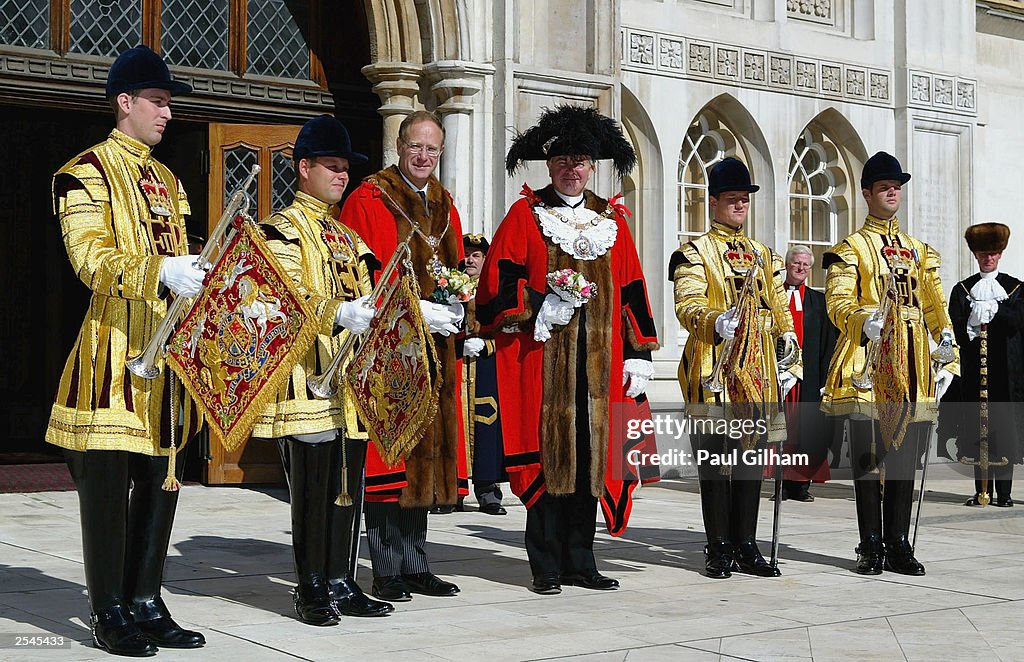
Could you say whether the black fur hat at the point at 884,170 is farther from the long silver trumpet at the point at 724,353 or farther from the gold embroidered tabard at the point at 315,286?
the gold embroidered tabard at the point at 315,286

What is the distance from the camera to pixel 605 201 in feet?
22.9

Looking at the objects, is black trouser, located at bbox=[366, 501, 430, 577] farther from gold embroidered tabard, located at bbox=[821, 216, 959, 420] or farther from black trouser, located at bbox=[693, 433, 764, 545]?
gold embroidered tabard, located at bbox=[821, 216, 959, 420]

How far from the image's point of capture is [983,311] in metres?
10.8

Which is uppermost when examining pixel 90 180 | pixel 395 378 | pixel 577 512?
pixel 90 180

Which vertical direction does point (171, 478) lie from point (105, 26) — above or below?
below

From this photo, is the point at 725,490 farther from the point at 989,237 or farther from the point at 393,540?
the point at 989,237

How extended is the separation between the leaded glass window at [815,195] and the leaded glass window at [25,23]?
708cm

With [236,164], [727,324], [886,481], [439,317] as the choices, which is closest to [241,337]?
[439,317]

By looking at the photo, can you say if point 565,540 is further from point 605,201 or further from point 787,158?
point 787,158

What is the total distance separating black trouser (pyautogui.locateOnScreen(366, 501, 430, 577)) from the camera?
639 centimetres

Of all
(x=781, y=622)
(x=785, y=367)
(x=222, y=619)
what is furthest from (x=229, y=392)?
(x=785, y=367)

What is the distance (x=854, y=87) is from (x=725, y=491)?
766 centimetres

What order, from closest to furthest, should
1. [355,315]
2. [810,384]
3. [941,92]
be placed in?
[355,315], [810,384], [941,92]

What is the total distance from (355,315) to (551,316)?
1360 millimetres
